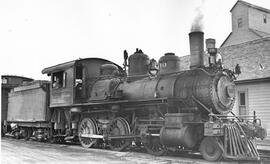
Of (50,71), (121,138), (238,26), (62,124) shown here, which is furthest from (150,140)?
(238,26)

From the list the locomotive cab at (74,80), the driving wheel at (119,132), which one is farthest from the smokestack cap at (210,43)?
the locomotive cab at (74,80)

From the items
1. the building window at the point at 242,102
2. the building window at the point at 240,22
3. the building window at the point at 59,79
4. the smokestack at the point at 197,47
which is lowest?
the building window at the point at 242,102

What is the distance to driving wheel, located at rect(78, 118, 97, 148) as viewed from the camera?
1182 centimetres

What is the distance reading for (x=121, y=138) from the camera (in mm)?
10656

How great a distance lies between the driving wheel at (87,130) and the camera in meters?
11.8

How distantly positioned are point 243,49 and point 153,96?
26.5 feet

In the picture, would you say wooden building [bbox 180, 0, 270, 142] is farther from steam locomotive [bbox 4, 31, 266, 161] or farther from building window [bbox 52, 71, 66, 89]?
building window [bbox 52, 71, 66, 89]

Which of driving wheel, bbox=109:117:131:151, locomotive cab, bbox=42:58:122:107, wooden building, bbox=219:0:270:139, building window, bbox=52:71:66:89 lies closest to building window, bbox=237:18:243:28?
wooden building, bbox=219:0:270:139

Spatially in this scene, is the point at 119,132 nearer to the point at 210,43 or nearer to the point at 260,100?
the point at 210,43

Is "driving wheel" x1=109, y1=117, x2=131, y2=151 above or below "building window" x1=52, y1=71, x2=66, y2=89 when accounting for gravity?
below

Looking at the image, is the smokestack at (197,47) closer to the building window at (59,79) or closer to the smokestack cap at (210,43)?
the smokestack cap at (210,43)

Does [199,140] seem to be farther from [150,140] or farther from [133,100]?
[133,100]

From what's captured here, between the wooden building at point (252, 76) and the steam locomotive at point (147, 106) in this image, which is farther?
the wooden building at point (252, 76)

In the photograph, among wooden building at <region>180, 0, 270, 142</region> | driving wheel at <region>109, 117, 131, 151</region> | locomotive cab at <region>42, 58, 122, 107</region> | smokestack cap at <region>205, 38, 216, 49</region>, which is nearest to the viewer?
smokestack cap at <region>205, 38, 216, 49</region>
